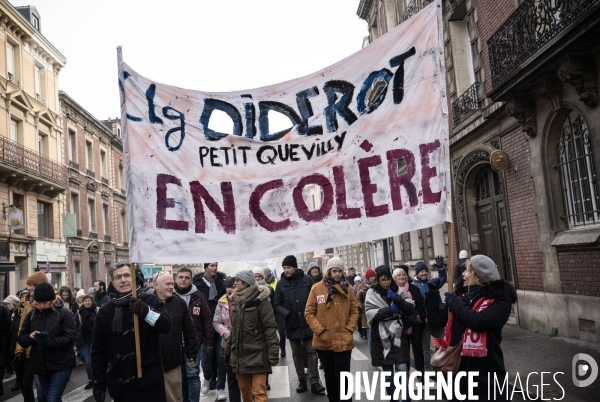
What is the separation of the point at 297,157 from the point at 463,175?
12299 mm

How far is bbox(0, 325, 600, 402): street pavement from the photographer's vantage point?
266 inches

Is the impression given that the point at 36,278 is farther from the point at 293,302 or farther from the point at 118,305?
the point at 293,302

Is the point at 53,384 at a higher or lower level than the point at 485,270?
lower

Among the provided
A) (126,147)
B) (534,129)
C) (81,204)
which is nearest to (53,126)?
(81,204)

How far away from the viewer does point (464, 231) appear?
16.8m

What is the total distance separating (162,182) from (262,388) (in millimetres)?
2558

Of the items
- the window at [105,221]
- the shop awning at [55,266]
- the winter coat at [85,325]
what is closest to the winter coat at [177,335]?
the winter coat at [85,325]

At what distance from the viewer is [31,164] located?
82.4ft

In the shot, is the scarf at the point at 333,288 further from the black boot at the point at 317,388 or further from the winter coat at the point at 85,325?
the winter coat at the point at 85,325

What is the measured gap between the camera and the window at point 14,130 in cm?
2441

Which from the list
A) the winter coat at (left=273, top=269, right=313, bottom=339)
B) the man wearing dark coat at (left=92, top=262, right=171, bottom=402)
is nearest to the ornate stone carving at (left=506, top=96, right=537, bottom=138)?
the winter coat at (left=273, top=269, right=313, bottom=339)

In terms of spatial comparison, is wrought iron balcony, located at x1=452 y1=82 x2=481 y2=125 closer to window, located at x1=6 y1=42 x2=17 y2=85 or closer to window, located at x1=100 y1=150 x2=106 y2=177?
window, located at x1=6 y1=42 x2=17 y2=85

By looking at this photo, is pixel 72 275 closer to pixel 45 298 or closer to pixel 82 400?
pixel 82 400

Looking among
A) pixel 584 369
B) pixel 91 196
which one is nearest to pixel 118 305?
pixel 584 369
